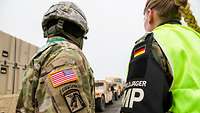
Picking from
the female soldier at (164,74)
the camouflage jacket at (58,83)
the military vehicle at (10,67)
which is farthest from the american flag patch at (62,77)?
the military vehicle at (10,67)

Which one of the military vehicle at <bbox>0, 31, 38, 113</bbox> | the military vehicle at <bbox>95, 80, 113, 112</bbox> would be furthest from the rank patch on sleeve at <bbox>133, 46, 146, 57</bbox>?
the military vehicle at <bbox>95, 80, 113, 112</bbox>

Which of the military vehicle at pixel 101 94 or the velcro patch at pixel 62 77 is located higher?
the velcro patch at pixel 62 77

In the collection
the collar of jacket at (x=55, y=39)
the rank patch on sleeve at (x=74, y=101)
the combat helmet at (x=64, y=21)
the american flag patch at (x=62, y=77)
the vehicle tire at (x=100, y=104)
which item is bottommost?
the vehicle tire at (x=100, y=104)

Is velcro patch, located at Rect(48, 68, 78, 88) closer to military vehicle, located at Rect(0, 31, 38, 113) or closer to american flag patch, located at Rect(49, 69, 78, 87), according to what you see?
american flag patch, located at Rect(49, 69, 78, 87)

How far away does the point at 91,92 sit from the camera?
1903 millimetres

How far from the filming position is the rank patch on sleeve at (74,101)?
1718 mm

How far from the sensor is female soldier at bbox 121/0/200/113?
43.1 inches

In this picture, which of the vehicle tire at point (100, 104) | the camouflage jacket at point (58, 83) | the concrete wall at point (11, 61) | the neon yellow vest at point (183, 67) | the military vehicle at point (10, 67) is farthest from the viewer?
the vehicle tire at point (100, 104)

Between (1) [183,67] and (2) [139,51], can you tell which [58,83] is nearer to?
(2) [139,51]

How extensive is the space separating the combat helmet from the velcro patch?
341 mm

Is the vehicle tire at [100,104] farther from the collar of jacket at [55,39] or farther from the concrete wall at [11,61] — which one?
the collar of jacket at [55,39]

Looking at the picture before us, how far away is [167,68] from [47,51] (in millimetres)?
913

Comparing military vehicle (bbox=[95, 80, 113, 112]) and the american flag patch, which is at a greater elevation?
the american flag patch

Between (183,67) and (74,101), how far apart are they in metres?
0.74
